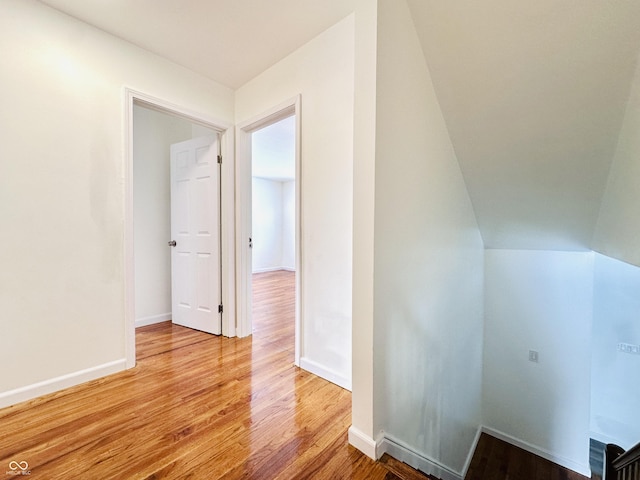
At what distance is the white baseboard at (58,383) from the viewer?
1.71 metres

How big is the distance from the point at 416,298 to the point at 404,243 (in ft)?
1.33

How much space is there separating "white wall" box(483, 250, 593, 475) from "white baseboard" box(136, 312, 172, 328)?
3.99 meters

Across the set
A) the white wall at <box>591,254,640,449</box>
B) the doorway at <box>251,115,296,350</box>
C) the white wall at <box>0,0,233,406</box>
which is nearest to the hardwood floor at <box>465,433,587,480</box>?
the white wall at <box>591,254,640,449</box>

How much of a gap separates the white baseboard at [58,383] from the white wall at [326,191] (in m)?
1.44

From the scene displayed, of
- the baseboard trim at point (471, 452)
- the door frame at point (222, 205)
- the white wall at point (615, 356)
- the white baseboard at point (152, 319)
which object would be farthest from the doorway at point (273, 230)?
the white wall at point (615, 356)

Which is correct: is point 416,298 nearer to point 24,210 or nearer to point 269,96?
point 269,96

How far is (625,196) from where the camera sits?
5.62 feet

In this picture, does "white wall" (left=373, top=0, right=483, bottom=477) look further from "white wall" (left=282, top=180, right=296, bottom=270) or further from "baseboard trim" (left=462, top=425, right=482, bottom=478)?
"white wall" (left=282, top=180, right=296, bottom=270)

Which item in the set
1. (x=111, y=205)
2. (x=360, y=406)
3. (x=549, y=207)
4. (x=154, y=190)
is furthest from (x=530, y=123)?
(x=154, y=190)

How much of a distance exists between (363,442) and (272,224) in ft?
23.3

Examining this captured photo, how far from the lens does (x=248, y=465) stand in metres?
1.27

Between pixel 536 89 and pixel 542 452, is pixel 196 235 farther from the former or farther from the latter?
pixel 542 452

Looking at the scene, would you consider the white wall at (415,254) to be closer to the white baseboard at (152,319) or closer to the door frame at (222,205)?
the door frame at (222,205)

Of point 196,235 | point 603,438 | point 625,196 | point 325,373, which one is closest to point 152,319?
point 196,235
